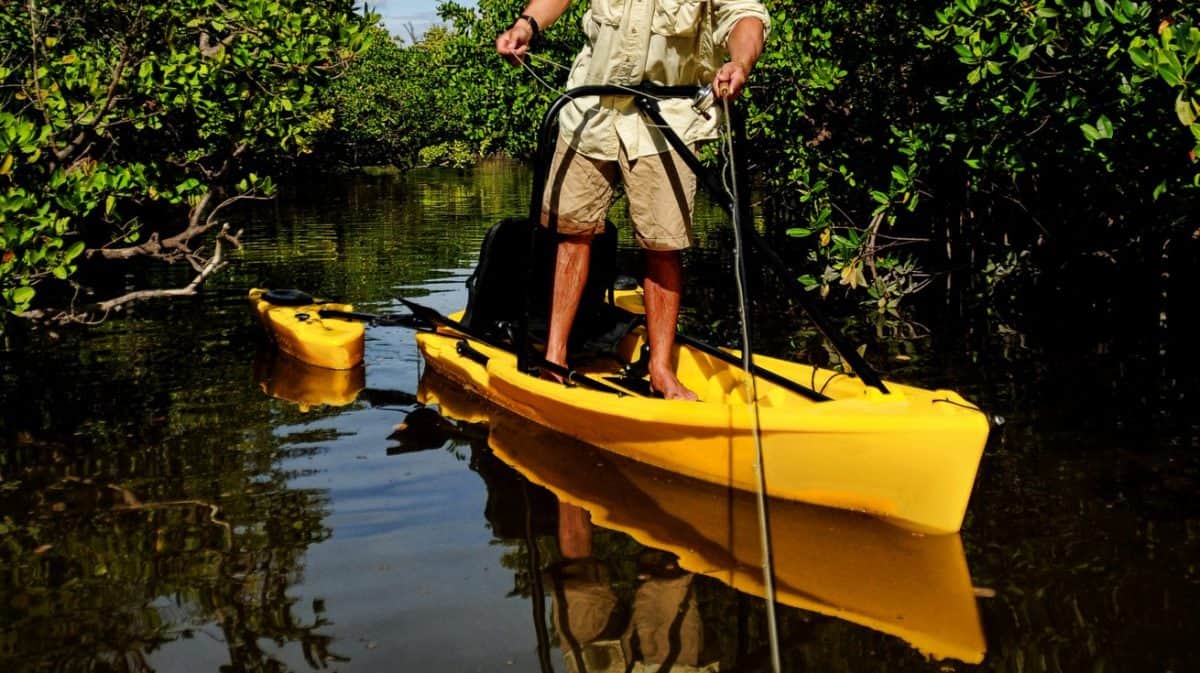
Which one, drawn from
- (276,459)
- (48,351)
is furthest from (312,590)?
(48,351)

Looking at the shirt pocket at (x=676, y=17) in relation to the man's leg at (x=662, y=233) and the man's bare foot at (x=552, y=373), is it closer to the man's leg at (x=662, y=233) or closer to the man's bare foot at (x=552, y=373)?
the man's leg at (x=662, y=233)

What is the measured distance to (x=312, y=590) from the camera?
348 cm

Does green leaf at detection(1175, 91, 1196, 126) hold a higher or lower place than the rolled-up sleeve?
lower

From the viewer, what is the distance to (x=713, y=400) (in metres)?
5.40

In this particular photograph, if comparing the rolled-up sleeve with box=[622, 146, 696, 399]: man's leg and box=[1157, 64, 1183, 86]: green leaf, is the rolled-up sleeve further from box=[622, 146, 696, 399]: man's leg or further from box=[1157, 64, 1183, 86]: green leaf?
box=[1157, 64, 1183, 86]: green leaf

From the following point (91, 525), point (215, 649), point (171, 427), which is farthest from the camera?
point (171, 427)

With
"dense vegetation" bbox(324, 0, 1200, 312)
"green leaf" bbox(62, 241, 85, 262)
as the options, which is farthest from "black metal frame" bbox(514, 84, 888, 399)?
"green leaf" bbox(62, 241, 85, 262)

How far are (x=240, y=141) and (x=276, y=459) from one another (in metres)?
3.86

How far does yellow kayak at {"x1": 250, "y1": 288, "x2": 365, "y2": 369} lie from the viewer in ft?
23.4

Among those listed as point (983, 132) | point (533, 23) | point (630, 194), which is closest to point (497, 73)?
point (983, 132)

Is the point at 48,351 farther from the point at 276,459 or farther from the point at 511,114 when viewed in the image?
the point at 511,114

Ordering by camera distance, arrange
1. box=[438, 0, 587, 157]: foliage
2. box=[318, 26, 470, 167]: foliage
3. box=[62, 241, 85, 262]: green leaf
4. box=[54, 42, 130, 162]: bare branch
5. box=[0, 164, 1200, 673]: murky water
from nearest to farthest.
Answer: box=[0, 164, 1200, 673]: murky water
box=[62, 241, 85, 262]: green leaf
box=[54, 42, 130, 162]: bare branch
box=[438, 0, 587, 157]: foliage
box=[318, 26, 470, 167]: foliage

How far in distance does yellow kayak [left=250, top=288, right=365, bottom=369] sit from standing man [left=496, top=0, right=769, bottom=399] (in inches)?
84.3

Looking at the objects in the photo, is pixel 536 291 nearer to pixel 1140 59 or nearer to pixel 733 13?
pixel 733 13
